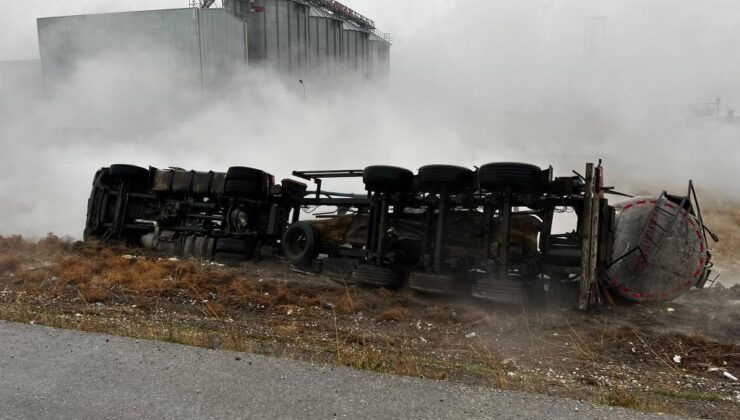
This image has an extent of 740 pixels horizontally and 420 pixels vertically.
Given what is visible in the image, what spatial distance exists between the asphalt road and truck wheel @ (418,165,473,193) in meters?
3.81

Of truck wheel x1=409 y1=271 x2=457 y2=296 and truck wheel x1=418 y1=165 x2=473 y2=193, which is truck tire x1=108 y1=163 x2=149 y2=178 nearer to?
truck wheel x1=418 y1=165 x2=473 y2=193

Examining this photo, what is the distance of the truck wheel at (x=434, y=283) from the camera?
612cm

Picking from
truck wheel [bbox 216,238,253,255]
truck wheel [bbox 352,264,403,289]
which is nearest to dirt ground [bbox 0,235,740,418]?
truck wheel [bbox 352,264,403,289]

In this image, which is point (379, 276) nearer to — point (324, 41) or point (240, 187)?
point (240, 187)

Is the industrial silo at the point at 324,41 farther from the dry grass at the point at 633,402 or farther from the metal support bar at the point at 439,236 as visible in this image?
the dry grass at the point at 633,402

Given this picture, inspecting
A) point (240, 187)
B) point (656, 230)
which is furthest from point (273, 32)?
point (656, 230)

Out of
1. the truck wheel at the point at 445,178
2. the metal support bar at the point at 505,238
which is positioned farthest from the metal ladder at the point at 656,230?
the truck wheel at the point at 445,178

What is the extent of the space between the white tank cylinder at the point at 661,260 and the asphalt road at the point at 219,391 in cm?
414

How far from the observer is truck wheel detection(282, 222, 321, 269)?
315 inches

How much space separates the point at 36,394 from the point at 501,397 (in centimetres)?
234

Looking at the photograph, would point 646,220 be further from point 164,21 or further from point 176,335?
point 164,21

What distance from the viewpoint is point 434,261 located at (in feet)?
21.2

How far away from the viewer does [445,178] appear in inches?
249

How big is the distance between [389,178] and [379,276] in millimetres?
1310
